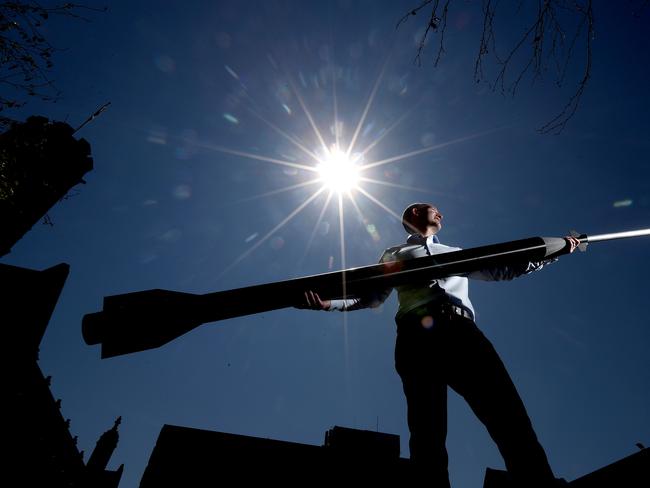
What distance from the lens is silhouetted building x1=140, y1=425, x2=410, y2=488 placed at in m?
11.8

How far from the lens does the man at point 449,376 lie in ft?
6.74

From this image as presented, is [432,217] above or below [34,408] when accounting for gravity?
below

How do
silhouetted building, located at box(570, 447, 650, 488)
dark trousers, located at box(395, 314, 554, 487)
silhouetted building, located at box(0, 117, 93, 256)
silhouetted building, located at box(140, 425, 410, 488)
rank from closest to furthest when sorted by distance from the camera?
1. dark trousers, located at box(395, 314, 554, 487)
2. silhouetted building, located at box(570, 447, 650, 488)
3. silhouetted building, located at box(140, 425, 410, 488)
4. silhouetted building, located at box(0, 117, 93, 256)

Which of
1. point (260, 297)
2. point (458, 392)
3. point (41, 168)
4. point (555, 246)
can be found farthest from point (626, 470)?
point (41, 168)

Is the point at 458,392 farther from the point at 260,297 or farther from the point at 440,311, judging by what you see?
the point at 260,297

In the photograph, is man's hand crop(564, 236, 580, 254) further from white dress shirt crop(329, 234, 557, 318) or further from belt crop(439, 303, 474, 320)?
belt crop(439, 303, 474, 320)

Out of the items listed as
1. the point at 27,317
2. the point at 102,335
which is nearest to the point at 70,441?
the point at 27,317

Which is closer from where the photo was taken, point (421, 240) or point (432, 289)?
point (432, 289)

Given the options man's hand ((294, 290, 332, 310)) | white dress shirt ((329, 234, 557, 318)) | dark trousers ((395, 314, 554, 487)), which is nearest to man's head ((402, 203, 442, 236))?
white dress shirt ((329, 234, 557, 318))

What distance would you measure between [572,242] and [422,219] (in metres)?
1.37

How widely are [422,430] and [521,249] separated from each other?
1520mm

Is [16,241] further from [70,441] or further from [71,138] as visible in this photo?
[70,441]

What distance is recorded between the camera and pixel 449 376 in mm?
2482

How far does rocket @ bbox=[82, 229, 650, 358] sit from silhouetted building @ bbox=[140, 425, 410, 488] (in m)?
11.6
